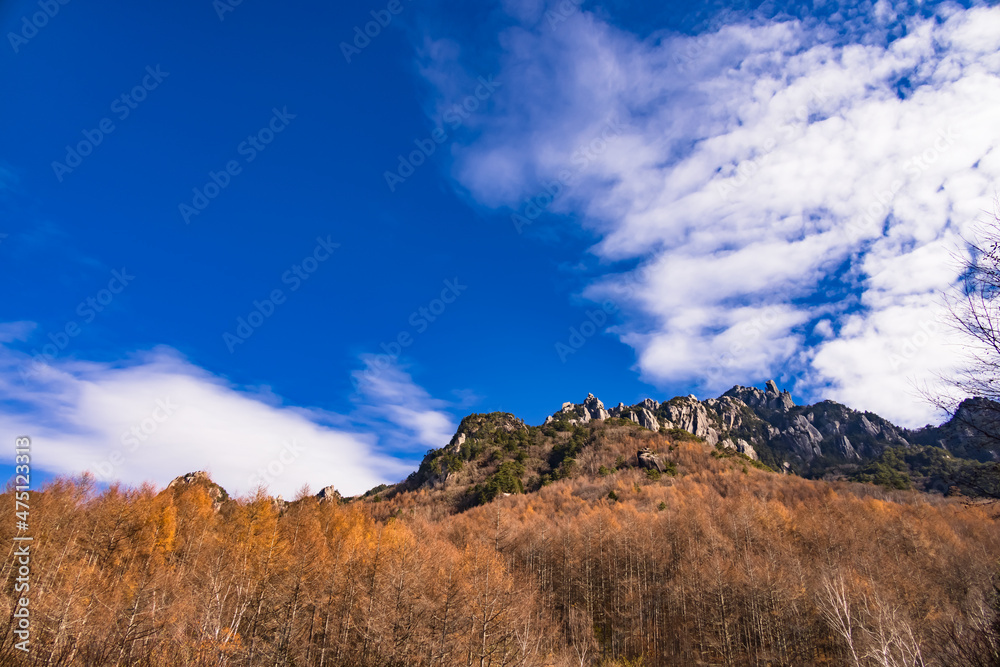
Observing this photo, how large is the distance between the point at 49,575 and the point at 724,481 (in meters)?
100

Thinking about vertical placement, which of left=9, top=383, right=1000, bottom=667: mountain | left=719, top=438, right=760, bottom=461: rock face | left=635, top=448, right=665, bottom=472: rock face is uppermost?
left=719, top=438, right=760, bottom=461: rock face

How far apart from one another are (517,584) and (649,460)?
212ft

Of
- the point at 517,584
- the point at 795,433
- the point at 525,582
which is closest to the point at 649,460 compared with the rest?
the point at 525,582

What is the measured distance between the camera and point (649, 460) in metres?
108

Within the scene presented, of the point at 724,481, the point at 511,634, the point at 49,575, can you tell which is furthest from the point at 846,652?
the point at 49,575

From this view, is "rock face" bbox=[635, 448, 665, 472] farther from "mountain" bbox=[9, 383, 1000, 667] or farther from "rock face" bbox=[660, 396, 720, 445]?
"rock face" bbox=[660, 396, 720, 445]

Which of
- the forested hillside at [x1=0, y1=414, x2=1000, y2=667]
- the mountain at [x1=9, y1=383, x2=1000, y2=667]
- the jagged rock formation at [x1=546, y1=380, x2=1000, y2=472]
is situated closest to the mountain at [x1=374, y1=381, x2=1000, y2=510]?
the jagged rock formation at [x1=546, y1=380, x2=1000, y2=472]

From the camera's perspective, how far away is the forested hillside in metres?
24.9

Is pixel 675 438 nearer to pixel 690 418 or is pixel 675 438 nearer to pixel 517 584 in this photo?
pixel 690 418

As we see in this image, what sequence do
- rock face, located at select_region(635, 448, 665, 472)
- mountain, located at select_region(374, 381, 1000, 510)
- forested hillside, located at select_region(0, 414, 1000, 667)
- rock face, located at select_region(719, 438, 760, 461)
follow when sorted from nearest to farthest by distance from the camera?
forested hillside, located at select_region(0, 414, 1000, 667), rock face, located at select_region(635, 448, 665, 472), mountain, located at select_region(374, 381, 1000, 510), rock face, located at select_region(719, 438, 760, 461)

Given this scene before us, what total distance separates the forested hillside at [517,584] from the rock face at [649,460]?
28017 millimetres

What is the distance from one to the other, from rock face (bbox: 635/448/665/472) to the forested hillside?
28017 millimetres

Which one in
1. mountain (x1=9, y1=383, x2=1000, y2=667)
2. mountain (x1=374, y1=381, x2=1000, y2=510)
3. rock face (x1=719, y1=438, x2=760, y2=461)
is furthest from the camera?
rock face (x1=719, y1=438, x2=760, y2=461)

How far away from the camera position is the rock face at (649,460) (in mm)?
105150
